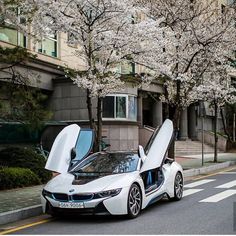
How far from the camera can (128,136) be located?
29.9 metres

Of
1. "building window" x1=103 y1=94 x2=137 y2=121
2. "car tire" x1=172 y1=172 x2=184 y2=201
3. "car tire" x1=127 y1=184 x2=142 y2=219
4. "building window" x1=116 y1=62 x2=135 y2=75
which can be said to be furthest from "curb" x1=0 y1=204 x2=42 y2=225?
"building window" x1=103 y1=94 x2=137 y2=121

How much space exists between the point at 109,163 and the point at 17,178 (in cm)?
469

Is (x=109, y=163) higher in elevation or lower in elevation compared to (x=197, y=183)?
higher

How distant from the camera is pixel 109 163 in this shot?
33.9 ft

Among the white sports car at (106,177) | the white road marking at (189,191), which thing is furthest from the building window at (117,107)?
the white sports car at (106,177)

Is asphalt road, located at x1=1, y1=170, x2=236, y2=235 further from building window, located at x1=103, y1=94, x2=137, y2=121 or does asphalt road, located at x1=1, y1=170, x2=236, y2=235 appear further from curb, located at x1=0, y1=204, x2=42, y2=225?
building window, located at x1=103, y1=94, x2=137, y2=121

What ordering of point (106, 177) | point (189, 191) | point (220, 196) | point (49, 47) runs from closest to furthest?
point (106, 177)
point (220, 196)
point (189, 191)
point (49, 47)

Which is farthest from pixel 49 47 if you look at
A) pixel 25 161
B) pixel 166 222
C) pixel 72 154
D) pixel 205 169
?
pixel 166 222

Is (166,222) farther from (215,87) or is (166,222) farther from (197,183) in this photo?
(215,87)

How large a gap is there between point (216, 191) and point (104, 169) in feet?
15.2

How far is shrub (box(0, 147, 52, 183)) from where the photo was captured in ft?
51.1

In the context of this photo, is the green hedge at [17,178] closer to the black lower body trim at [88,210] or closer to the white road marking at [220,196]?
the black lower body trim at [88,210]

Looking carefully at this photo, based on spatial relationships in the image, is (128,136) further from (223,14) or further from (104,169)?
(104,169)

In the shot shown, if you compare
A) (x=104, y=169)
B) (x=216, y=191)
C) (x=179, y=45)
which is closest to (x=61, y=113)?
Answer: (x=179, y=45)
